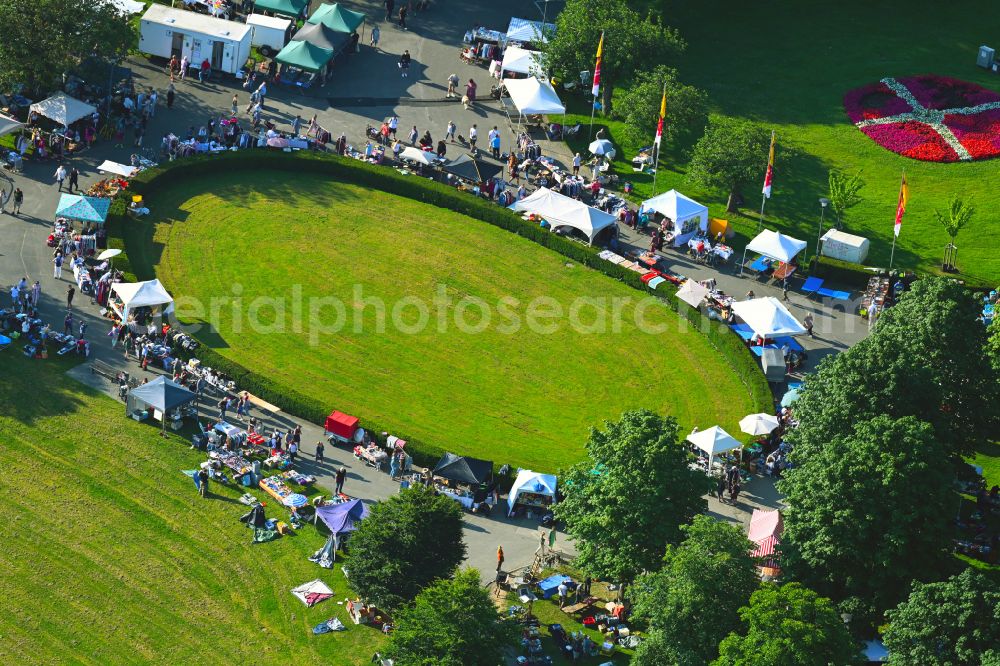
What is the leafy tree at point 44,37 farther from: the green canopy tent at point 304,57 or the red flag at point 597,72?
the red flag at point 597,72

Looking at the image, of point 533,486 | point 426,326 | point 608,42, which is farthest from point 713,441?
point 608,42

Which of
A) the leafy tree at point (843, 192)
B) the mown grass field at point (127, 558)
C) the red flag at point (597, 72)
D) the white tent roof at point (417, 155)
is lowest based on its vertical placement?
the mown grass field at point (127, 558)

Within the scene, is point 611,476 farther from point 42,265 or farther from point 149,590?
point 42,265

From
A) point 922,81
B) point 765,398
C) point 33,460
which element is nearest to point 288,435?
point 33,460

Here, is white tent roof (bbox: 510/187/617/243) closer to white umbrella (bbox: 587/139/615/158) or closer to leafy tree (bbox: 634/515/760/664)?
white umbrella (bbox: 587/139/615/158)

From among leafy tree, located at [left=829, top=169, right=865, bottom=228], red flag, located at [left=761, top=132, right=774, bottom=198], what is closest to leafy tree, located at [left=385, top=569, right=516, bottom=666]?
red flag, located at [left=761, top=132, right=774, bottom=198]

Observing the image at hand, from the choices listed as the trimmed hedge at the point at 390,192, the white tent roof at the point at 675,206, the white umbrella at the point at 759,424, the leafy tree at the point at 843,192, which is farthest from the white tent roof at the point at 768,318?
the leafy tree at the point at 843,192

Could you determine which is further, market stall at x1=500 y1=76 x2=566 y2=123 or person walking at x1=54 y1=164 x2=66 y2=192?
market stall at x1=500 y1=76 x2=566 y2=123
